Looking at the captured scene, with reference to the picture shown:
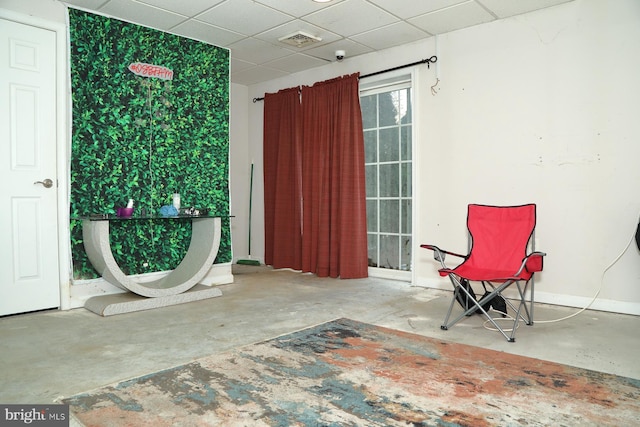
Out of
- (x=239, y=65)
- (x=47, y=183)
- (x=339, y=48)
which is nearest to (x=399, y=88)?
(x=339, y=48)

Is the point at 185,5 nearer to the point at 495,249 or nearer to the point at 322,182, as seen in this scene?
the point at 322,182

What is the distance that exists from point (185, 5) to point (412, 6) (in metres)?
1.96

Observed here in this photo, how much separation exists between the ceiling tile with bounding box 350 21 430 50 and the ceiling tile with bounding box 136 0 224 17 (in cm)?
151

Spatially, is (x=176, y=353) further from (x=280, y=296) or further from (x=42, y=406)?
(x=280, y=296)

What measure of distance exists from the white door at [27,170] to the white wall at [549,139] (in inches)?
134

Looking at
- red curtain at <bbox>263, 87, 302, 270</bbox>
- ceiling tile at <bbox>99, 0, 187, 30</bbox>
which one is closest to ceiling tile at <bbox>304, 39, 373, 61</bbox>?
red curtain at <bbox>263, 87, 302, 270</bbox>

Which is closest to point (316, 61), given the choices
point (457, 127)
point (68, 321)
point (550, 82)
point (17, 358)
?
point (457, 127)

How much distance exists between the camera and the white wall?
3385mm

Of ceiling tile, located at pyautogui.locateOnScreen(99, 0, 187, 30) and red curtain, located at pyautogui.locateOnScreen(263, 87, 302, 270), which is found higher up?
ceiling tile, located at pyautogui.locateOnScreen(99, 0, 187, 30)

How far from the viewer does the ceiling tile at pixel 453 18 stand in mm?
3768

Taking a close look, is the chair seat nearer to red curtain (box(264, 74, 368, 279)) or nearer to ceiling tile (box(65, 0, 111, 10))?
red curtain (box(264, 74, 368, 279))

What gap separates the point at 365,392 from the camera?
2008mm
